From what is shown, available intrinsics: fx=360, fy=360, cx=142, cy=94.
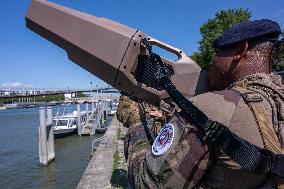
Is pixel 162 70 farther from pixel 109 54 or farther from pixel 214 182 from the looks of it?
pixel 214 182

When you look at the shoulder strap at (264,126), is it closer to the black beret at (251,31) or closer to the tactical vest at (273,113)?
the tactical vest at (273,113)

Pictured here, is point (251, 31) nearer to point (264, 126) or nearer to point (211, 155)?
point (264, 126)

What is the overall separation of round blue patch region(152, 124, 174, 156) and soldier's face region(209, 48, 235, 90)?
496mm

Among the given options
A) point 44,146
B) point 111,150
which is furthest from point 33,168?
point 111,150

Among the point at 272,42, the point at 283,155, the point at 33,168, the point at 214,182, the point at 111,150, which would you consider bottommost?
the point at 33,168

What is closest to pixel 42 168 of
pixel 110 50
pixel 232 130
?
pixel 110 50

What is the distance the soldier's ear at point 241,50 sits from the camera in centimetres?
189

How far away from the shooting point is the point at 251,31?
186 cm

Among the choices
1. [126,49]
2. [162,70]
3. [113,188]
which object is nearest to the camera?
[162,70]

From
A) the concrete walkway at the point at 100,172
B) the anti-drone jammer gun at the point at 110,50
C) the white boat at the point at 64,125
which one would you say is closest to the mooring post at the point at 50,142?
the white boat at the point at 64,125

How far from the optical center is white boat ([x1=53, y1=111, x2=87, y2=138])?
36.0 meters

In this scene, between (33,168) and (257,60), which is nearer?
(257,60)

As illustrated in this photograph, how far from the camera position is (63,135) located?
36.2 metres

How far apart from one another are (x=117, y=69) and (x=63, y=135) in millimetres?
34771
